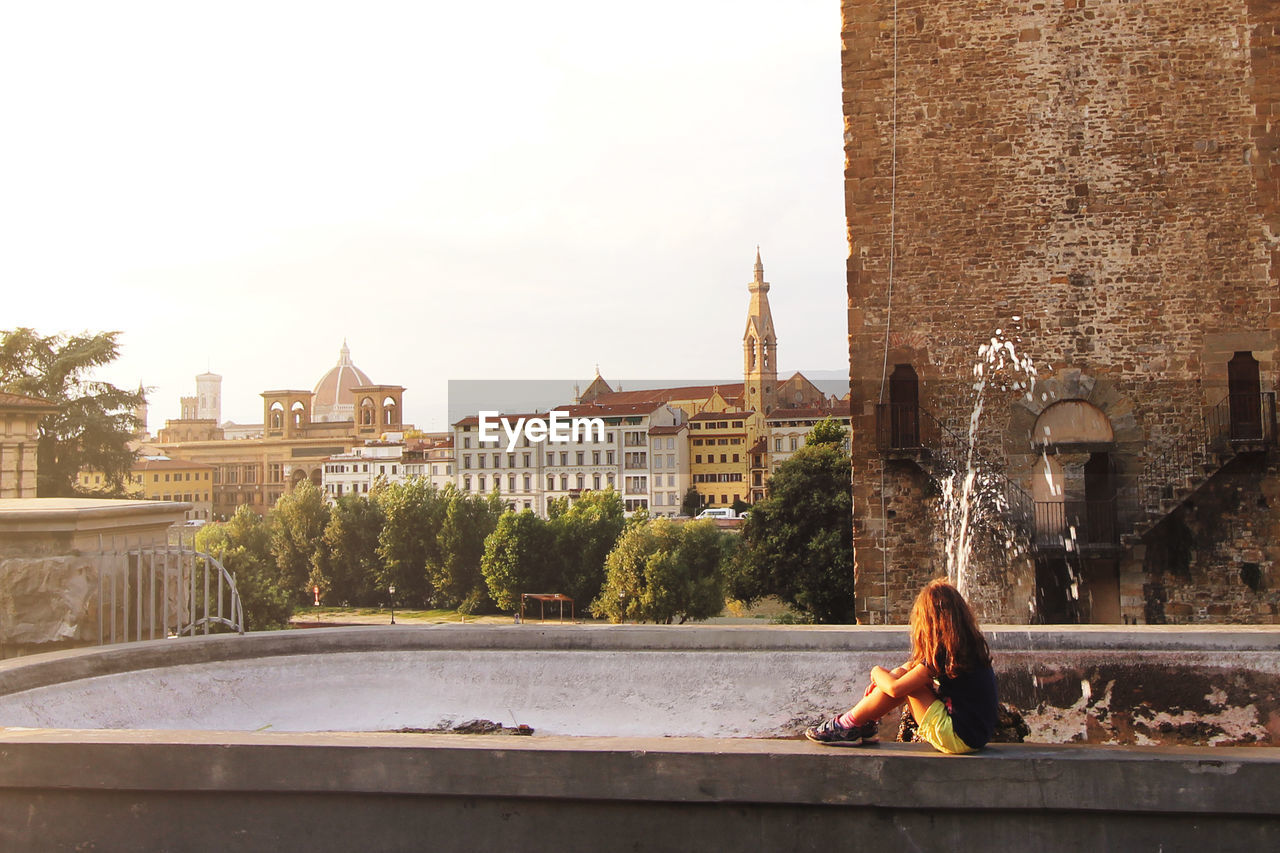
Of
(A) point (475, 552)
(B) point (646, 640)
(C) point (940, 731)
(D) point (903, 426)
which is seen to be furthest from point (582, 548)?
(C) point (940, 731)

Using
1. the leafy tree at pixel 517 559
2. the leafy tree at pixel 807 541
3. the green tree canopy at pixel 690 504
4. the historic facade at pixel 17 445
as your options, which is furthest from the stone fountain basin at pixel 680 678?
the green tree canopy at pixel 690 504

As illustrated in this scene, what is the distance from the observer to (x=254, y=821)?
315 cm

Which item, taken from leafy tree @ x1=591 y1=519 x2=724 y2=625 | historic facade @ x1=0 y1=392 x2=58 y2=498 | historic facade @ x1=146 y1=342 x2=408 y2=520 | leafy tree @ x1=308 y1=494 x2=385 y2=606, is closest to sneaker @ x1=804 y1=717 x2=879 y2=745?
historic facade @ x1=0 y1=392 x2=58 y2=498

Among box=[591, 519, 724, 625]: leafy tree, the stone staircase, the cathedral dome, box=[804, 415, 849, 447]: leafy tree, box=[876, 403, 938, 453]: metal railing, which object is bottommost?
box=[591, 519, 724, 625]: leafy tree

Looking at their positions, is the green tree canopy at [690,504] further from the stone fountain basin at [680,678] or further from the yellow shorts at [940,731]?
the yellow shorts at [940,731]

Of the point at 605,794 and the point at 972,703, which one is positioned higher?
the point at 972,703

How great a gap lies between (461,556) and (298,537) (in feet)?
35.9

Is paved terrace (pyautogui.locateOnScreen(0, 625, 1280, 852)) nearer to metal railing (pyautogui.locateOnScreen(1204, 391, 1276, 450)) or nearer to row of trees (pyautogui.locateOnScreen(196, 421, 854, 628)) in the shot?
metal railing (pyautogui.locateOnScreen(1204, 391, 1276, 450))

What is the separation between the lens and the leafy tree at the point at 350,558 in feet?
211

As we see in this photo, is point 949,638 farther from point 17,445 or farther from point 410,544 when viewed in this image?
point 410,544

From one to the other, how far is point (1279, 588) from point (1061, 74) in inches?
202

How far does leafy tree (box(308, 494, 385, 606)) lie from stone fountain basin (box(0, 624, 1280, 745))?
60.8 meters

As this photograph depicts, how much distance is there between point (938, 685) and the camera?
3.46m

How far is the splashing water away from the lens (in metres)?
10.6
